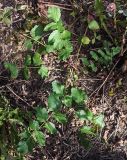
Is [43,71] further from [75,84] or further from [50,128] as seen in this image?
[50,128]

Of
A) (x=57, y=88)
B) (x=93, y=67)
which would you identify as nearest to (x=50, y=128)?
(x=57, y=88)

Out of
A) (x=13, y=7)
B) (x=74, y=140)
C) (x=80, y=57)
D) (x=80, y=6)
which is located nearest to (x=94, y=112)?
(x=74, y=140)

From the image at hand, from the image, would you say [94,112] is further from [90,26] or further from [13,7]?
[13,7]

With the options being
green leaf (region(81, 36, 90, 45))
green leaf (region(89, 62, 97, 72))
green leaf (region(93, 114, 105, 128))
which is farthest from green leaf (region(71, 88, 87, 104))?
green leaf (region(81, 36, 90, 45))

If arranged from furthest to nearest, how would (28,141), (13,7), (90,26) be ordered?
1. (13,7)
2. (90,26)
3. (28,141)

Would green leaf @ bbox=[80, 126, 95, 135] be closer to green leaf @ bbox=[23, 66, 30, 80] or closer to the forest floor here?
the forest floor

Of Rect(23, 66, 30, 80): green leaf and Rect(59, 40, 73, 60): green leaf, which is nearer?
Rect(59, 40, 73, 60): green leaf
